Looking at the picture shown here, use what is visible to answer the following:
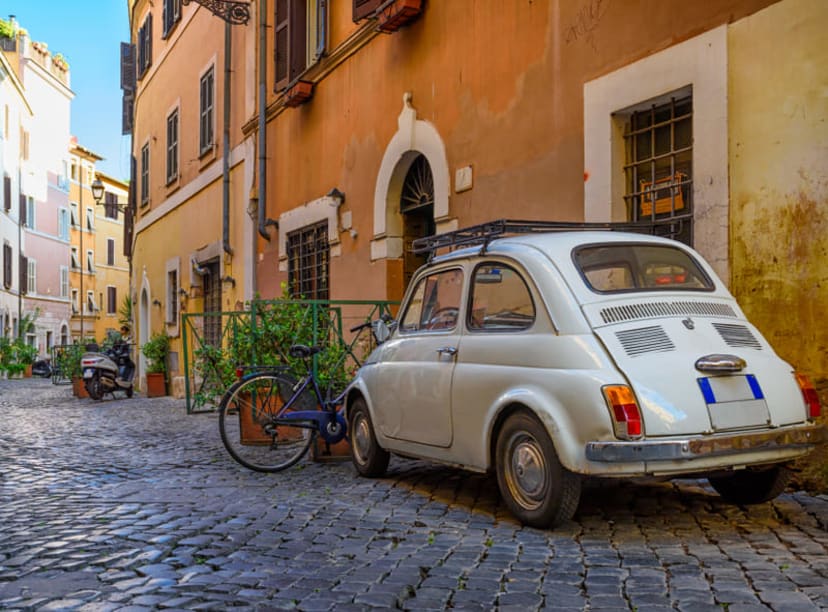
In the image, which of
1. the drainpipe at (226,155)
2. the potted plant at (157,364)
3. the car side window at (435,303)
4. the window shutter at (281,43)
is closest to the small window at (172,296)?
the potted plant at (157,364)

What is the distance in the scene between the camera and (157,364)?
19.3 metres

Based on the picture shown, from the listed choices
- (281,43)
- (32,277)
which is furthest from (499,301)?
(32,277)

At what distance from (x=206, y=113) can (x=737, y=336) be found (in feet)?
48.4

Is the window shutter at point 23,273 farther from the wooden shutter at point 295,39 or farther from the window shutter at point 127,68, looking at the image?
the wooden shutter at point 295,39

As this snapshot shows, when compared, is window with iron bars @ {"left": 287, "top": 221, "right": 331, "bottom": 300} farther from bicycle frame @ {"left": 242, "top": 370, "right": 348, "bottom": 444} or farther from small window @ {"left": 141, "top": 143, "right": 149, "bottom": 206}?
small window @ {"left": 141, "top": 143, "right": 149, "bottom": 206}

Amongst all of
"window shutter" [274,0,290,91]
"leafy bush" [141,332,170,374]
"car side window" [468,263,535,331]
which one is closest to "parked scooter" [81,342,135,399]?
"leafy bush" [141,332,170,374]

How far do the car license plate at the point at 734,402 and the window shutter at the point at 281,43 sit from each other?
1062 centimetres

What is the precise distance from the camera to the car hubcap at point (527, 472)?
15.4 feet

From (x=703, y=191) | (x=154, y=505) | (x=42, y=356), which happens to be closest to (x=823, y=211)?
(x=703, y=191)

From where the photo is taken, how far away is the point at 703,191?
6.28 m

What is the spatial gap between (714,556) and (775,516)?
0.98m

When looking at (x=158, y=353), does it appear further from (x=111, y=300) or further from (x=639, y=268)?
(x=111, y=300)

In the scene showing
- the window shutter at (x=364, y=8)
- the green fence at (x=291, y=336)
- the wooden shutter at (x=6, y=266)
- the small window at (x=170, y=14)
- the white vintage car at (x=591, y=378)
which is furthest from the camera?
the wooden shutter at (x=6, y=266)

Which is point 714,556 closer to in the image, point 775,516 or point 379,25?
point 775,516
